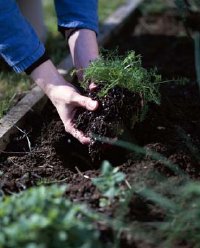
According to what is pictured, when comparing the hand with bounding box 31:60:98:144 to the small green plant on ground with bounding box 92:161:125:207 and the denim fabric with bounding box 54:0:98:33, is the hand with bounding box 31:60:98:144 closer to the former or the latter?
the denim fabric with bounding box 54:0:98:33

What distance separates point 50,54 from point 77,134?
1250mm

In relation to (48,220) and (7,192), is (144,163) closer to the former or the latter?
(7,192)

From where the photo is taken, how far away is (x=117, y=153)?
232cm

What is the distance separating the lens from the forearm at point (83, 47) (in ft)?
8.41

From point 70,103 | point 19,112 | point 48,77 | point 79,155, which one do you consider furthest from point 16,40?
→ point 79,155

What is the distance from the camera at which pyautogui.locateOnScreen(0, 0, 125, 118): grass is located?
9.41 ft

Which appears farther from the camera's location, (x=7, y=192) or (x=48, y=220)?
(x=7, y=192)

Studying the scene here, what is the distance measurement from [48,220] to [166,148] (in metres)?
0.89

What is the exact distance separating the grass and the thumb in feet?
1.80

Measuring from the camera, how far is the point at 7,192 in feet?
6.61

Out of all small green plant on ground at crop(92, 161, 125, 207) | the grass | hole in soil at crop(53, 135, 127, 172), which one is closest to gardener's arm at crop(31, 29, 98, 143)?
hole in soil at crop(53, 135, 127, 172)

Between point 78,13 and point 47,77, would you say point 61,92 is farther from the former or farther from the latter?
point 78,13

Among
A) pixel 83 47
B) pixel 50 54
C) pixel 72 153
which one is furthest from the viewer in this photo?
pixel 50 54

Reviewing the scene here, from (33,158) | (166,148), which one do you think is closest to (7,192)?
(33,158)
